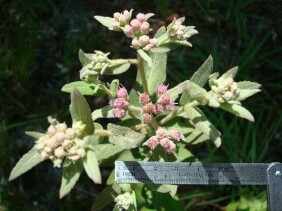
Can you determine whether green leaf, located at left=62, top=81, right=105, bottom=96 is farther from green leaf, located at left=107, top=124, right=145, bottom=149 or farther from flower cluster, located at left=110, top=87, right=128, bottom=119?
green leaf, located at left=107, top=124, right=145, bottom=149

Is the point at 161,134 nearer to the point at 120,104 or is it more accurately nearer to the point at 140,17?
the point at 120,104

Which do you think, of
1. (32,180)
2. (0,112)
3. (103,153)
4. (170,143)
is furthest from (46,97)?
(170,143)

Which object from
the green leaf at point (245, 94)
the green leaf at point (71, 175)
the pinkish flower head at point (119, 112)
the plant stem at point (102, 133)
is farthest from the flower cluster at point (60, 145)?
the green leaf at point (245, 94)

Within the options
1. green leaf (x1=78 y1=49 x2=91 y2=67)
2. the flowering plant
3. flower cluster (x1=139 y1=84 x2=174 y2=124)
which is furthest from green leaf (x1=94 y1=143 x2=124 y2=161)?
green leaf (x1=78 y1=49 x2=91 y2=67)

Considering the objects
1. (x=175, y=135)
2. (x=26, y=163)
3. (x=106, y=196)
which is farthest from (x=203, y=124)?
(x=26, y=163)

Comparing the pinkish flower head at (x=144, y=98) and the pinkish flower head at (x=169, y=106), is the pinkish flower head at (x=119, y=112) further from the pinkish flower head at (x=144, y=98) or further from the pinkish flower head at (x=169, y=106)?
the pinkish flower head at (x=169, y=106)
